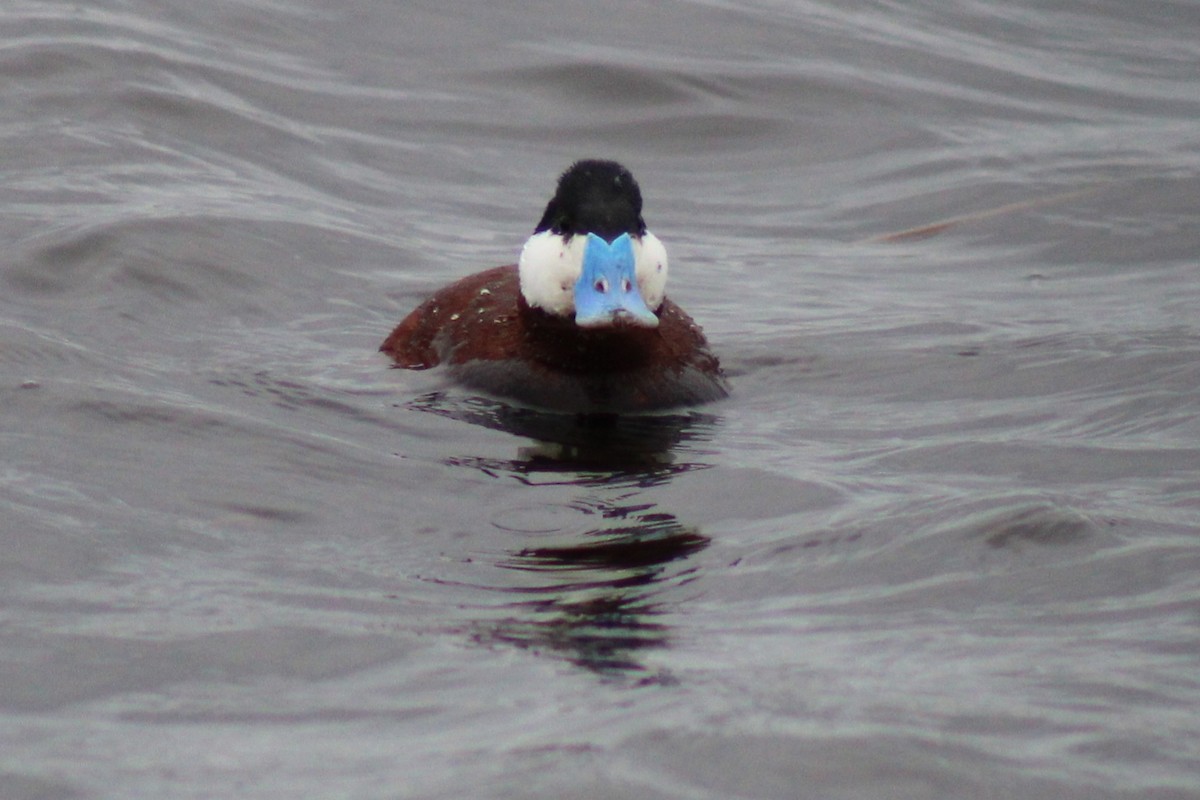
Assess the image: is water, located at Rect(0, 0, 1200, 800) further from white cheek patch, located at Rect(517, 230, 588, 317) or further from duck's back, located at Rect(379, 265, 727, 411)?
white cheek patch, located at Rect(517, 230, 588, 317)

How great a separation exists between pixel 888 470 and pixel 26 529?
2893mm

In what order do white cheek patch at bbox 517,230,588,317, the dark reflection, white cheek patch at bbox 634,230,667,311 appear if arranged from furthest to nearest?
white cheek patch at bbox 634,230,667,311 → white cheek patch at bbox 517,230,588,317 → the dark reflection

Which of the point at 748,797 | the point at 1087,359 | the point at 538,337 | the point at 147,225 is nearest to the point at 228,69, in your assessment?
the point at 147,225

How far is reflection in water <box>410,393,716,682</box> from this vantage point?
189 inches

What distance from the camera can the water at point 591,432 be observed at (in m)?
4.11

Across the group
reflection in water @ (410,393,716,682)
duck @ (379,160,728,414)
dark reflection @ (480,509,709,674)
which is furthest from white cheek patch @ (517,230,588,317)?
dark reflection @ (480,509,709,674)

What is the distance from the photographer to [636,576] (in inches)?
210

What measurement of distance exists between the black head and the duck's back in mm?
390

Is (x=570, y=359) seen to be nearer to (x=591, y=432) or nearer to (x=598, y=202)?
(x=591, y=432)

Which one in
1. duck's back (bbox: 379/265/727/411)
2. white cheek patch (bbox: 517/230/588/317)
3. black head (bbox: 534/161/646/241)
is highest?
black head (bbox: 534/161/646/241)

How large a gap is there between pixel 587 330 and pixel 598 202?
0.51 m

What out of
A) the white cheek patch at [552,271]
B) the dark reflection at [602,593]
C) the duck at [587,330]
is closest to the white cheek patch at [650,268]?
the duck at [587,330]

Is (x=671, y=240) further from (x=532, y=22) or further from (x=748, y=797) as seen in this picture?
(x=748, y=797)

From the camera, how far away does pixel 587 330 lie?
24.3 ft
